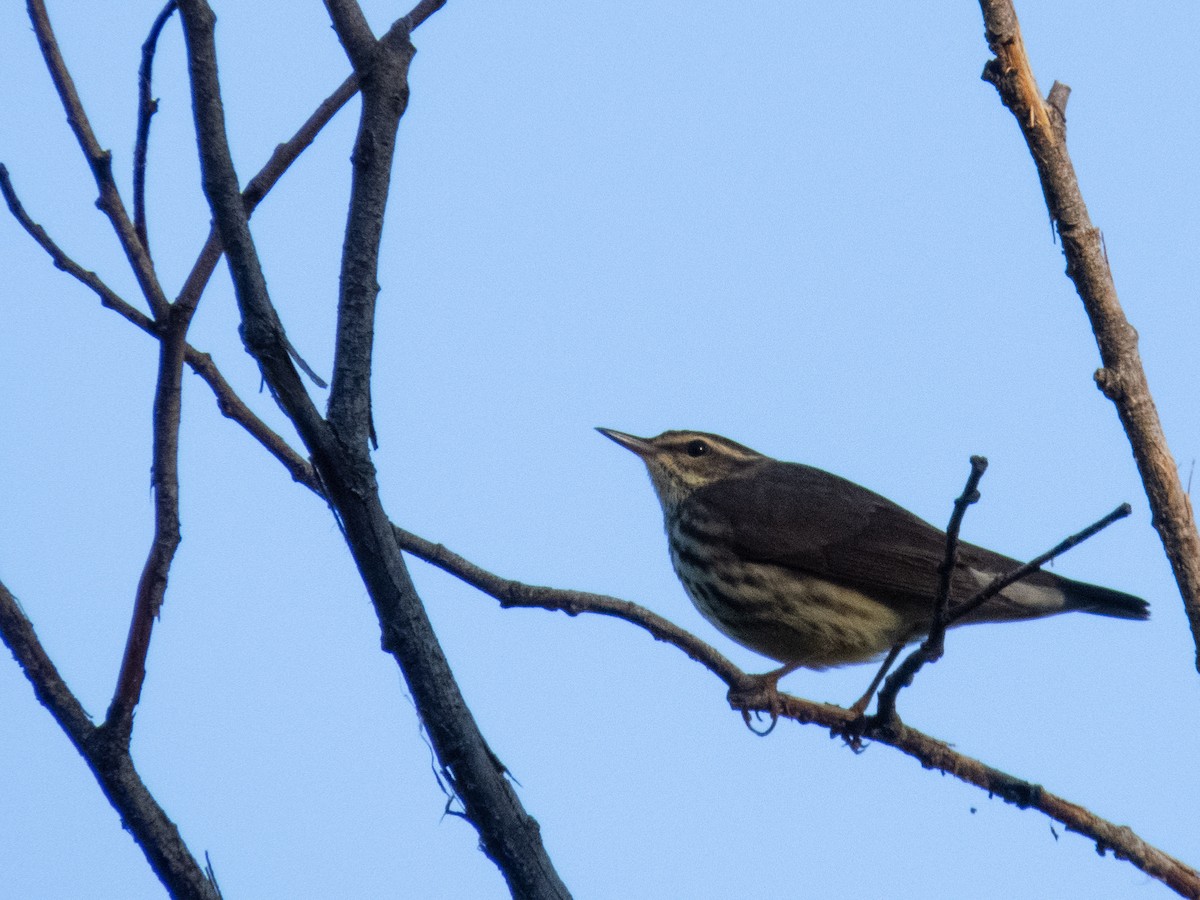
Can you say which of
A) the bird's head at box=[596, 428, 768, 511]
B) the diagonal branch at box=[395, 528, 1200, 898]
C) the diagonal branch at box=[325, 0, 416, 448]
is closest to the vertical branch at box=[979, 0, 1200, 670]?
the diagonal branch at box=[395, 528, 1200, 898]

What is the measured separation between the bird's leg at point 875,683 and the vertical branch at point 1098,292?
33.3 inches

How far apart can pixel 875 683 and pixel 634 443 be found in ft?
14.7

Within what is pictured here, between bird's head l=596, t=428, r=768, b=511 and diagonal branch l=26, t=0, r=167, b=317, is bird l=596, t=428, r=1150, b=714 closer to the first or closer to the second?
bird's head l=596, t=428, r=768, b=511

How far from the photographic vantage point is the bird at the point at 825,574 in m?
6.63

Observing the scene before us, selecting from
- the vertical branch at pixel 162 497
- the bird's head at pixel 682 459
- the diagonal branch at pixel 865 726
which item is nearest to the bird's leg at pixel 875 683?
the diagonal branch at pixel 865 726

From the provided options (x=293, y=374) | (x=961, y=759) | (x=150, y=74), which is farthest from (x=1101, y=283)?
(x=150, y=74)

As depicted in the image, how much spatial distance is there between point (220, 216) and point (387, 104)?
54 cm

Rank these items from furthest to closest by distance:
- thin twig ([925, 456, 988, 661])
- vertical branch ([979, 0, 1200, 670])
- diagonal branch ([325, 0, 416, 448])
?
vertical branch ([979, 0, 1200, 670]), thin twig ([925, 456, 988, 661]), diagonal branch ([325, 0, 416, 448])

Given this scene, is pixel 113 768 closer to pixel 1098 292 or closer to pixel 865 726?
pixel 865 726

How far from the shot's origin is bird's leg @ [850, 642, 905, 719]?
4.19m

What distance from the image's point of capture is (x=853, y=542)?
287 inches

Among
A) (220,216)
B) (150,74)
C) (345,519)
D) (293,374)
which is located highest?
(150,74)

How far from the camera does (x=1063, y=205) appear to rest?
3.91 metres

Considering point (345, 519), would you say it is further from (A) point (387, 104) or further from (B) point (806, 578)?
(B) point (806, 578)
